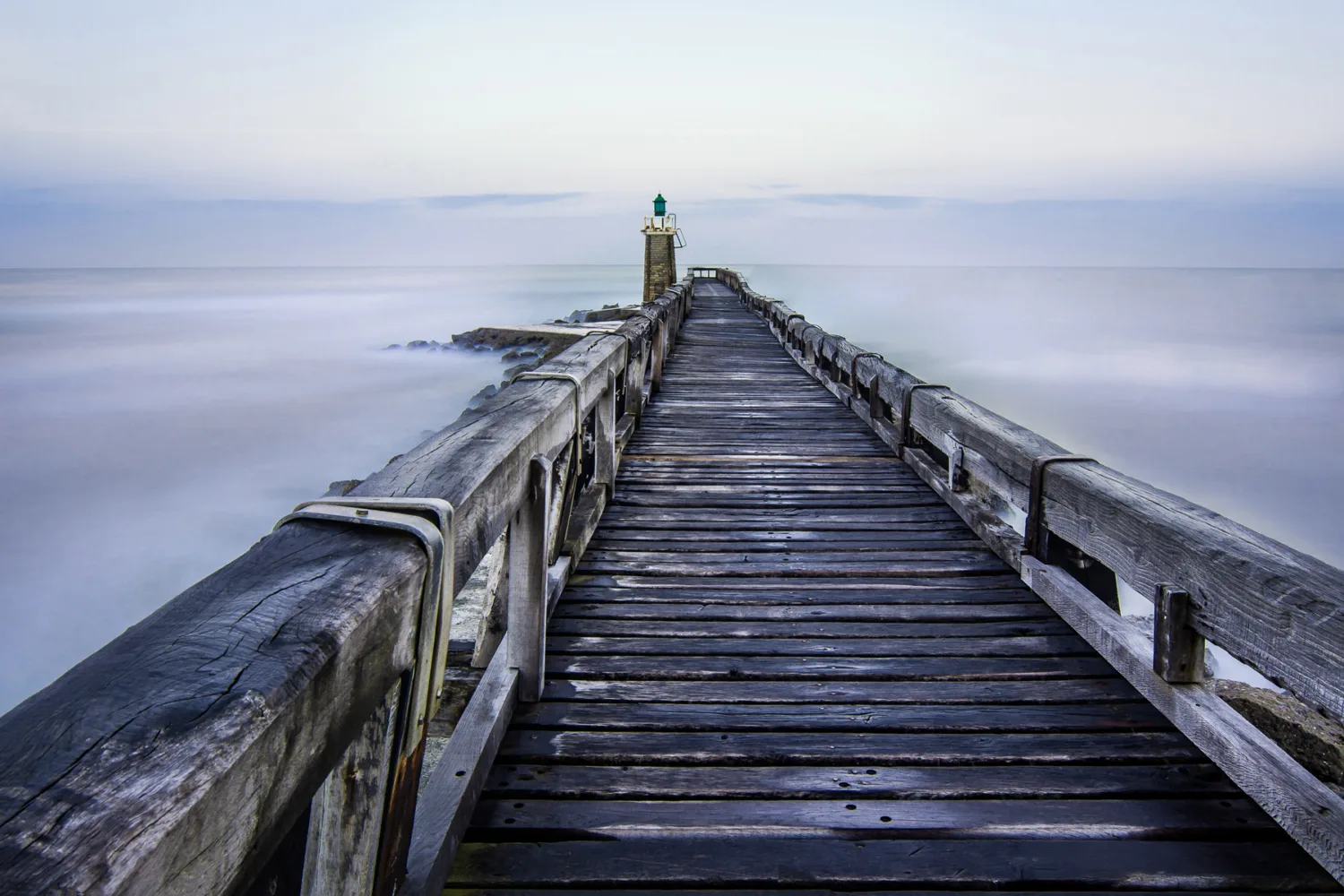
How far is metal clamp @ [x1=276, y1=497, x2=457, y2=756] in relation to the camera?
53.6 inches

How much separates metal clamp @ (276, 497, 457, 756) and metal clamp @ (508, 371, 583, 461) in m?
1.71

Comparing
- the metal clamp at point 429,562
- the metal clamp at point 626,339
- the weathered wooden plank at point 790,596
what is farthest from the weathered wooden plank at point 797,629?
the metal clamp at point 626,339

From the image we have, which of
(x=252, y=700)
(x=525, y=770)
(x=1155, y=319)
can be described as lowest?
(x=525, y=770)

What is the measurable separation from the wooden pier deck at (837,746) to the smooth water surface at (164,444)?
19.3 m

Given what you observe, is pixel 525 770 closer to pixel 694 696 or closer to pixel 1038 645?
pixel 694 696

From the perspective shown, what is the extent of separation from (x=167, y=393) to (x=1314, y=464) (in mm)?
51417

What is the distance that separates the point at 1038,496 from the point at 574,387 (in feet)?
5.90

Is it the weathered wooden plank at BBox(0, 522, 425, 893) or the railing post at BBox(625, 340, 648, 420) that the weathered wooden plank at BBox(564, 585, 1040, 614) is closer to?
the weathered wooden plank at BBox(0, 522, 425, 893)

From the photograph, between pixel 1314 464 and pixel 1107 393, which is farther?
pixel 1107 393

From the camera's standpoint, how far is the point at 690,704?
2641 millimetres

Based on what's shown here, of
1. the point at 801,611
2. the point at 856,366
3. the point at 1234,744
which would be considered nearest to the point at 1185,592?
the point at 1234,744

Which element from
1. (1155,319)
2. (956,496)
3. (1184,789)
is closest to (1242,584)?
(1184,789)

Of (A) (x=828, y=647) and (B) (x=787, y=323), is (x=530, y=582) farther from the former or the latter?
(B) (x=787, y=323)

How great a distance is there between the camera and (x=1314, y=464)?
27.0 meters
